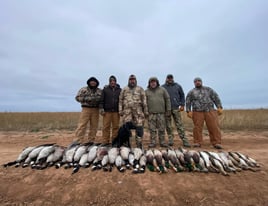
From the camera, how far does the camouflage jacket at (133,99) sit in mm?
5965

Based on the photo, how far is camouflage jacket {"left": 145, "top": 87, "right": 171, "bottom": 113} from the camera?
6367mm

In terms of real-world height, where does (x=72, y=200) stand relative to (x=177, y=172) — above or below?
below

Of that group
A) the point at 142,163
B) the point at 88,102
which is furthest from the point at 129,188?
the point at 88,102

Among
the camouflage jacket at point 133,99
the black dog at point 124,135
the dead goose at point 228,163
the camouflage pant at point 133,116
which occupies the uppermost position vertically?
the camouflage jacket at point 133,99

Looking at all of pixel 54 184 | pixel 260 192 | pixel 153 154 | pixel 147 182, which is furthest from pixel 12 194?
pixel 260 192

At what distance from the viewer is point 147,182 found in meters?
3.85

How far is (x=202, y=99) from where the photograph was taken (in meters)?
6.69

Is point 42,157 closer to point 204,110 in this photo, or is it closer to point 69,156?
point 69,156

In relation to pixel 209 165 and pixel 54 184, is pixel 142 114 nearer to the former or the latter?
pixel 209 165

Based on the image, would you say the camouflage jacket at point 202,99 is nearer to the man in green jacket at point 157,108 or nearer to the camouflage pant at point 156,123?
the man in green jacket at point 157,108

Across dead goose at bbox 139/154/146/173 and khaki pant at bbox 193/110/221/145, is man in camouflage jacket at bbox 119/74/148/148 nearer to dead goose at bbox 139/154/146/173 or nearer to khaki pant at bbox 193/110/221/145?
dead goose at bbox 139/154/146/173

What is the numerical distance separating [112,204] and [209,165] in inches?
97.2

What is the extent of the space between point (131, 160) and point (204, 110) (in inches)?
141

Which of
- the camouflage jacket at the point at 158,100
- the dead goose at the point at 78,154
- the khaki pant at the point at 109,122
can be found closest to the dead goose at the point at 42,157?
the dead goose at the point at 78,154
